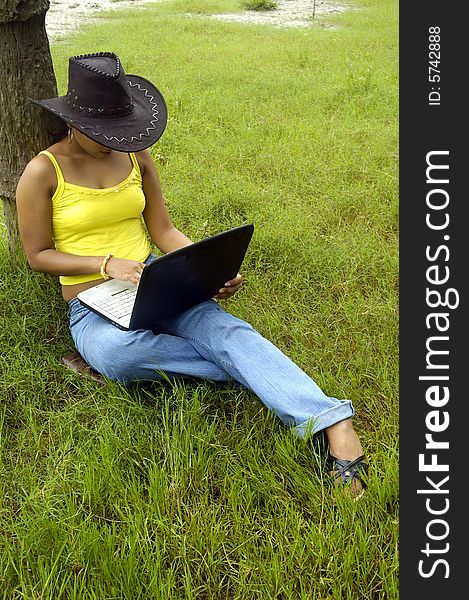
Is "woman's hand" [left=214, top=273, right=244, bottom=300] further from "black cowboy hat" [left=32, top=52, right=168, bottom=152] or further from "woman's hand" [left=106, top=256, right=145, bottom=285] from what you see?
"black cowboy hat" [left=32, top=52, right=168, bottom=152]

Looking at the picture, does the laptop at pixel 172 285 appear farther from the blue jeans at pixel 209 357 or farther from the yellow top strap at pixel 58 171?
the yellow top strap at pixel 58 171

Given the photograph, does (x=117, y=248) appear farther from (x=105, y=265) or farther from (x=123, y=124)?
(x=123, y=124)

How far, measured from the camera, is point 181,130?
5.50 metres

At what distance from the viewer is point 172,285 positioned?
2332mm

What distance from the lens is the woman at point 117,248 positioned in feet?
7.52

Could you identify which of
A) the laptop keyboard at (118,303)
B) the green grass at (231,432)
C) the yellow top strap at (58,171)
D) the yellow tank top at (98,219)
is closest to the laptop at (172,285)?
the laptop keyboard at (118,303)

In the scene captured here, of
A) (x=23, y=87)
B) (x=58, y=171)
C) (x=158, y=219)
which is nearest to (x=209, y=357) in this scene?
(x=158, y=219)

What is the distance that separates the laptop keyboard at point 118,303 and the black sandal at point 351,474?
2.92 ft

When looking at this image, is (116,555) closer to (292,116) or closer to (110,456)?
(110,456)

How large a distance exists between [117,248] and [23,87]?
2.60 feet

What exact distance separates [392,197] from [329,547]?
2946mm

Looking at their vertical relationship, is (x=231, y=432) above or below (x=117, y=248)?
below

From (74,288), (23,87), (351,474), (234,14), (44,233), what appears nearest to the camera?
(351,474)

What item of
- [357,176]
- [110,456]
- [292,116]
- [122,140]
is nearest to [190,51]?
[292,116]
